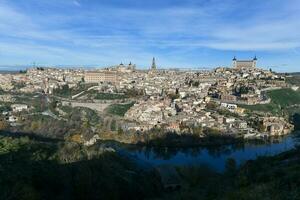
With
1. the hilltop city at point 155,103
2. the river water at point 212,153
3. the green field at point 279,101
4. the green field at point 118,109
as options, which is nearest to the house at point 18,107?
the hilltop city at point 155,103

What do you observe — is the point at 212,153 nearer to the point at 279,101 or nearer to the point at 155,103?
the point at 155,103

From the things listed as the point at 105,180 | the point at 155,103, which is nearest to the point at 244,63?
the point at 155,103

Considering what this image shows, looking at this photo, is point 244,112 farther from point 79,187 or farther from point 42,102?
point 79,187

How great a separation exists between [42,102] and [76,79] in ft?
53.5

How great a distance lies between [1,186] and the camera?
22.1 ft

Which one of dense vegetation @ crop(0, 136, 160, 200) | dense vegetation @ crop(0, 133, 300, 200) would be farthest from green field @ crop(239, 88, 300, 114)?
dense vegetation @ crop(0, 136, 160, 200)

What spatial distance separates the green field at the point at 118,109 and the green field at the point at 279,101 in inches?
376

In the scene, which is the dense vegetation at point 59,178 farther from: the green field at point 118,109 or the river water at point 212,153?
the green field at point 118,109

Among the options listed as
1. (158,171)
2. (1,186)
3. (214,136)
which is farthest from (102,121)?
(1,186)

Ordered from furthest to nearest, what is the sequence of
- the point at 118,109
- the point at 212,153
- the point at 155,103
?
the point at 155,103, the point at 118,109, the point at 212,153

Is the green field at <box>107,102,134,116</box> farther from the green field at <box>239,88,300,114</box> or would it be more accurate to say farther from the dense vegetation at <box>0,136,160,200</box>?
the dense vegetation at <box>0,136,160,200</box>

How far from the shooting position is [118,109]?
29078 millimetres

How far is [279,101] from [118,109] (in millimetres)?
14781

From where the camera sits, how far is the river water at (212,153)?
1812 centimetres
